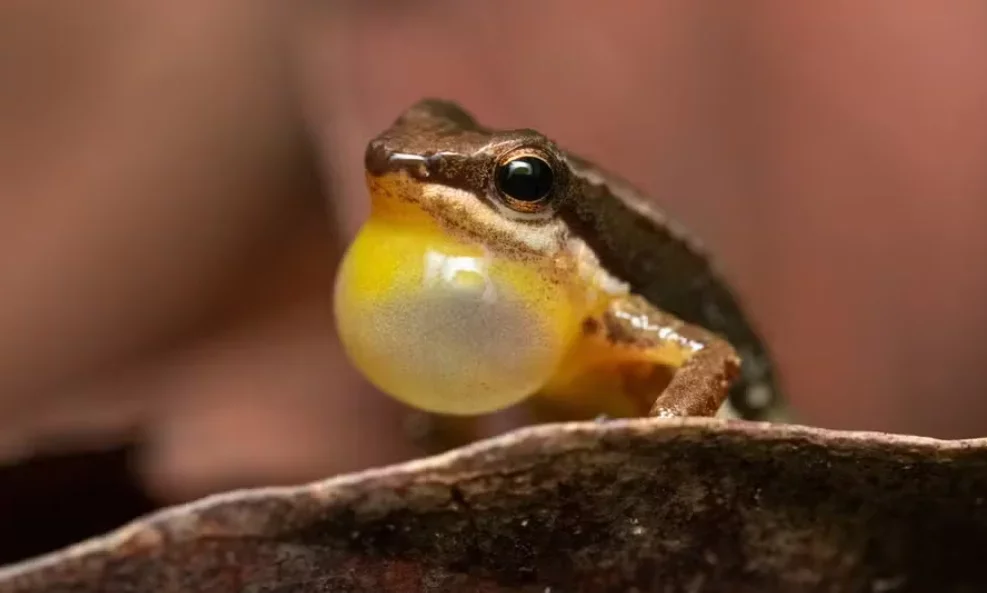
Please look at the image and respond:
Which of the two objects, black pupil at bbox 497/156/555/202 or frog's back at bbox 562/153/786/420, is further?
frog's back at bbox 562/153/786/420

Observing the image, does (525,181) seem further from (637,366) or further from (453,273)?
(637,366)

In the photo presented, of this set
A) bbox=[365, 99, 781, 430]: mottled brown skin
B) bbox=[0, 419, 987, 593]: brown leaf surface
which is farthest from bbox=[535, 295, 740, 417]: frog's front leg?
bbox=[0, 419, 987, 593]: brown leaf surface

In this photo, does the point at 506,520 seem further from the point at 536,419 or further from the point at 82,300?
the point at 82,300

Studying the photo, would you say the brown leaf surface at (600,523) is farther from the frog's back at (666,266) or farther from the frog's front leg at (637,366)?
the frog's back at (666,266)

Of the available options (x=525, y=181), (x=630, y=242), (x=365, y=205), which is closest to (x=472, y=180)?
(x=525, y=181)

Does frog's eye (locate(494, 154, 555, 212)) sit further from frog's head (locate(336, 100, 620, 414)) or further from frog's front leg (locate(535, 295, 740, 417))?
frog's front leg (locate(535, 295, 740, 417))

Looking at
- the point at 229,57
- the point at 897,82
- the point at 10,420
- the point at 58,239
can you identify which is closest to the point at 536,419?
the point at 897,82

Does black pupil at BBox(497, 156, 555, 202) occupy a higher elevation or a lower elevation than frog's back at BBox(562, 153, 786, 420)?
higher

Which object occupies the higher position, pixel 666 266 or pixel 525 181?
pixel 525 181
